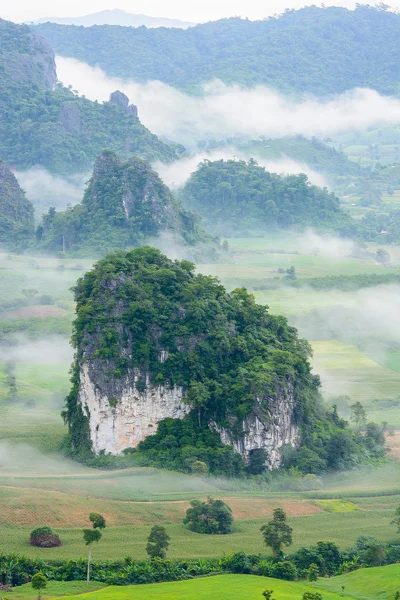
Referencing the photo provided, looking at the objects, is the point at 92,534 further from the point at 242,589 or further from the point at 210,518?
the point at 210,518

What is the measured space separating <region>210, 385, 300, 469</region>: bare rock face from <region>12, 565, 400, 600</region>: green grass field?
57.5ft


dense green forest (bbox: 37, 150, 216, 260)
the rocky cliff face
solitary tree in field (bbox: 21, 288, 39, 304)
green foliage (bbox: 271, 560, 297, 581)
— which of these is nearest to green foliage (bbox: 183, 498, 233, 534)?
green foliage (bbox: 271, 560, 297, 581)

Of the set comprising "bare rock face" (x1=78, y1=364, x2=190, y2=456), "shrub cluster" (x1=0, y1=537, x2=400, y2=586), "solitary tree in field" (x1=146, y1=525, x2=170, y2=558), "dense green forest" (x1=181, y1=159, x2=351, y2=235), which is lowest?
"shrub cluster" (x1=0, y1=537, x2=400, y2=586)

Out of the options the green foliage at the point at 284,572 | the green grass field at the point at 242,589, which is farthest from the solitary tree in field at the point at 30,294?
the green grass field at the point at 242,589

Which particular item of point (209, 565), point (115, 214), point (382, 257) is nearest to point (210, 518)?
point (209, 565)

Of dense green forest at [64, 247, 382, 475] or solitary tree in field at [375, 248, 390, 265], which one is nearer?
dense green forest at [64, 247, 382, 475]

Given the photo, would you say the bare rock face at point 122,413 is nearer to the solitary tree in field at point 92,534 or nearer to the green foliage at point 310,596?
the solitary tree in field at point 92,534

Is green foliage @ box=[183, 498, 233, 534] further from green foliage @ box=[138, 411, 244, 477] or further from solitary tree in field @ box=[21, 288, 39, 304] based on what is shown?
solitary tree in field @ box=[21, 288, 39, 304]

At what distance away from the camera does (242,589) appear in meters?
52.7

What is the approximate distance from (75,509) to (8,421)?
19.3 metres

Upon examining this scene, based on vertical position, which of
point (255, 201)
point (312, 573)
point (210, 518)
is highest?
point (255, 201)

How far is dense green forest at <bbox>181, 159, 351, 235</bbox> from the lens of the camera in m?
183

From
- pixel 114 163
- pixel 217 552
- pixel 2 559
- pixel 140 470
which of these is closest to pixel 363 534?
pixel 217 552

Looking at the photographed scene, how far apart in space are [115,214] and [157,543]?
95.3 metres
